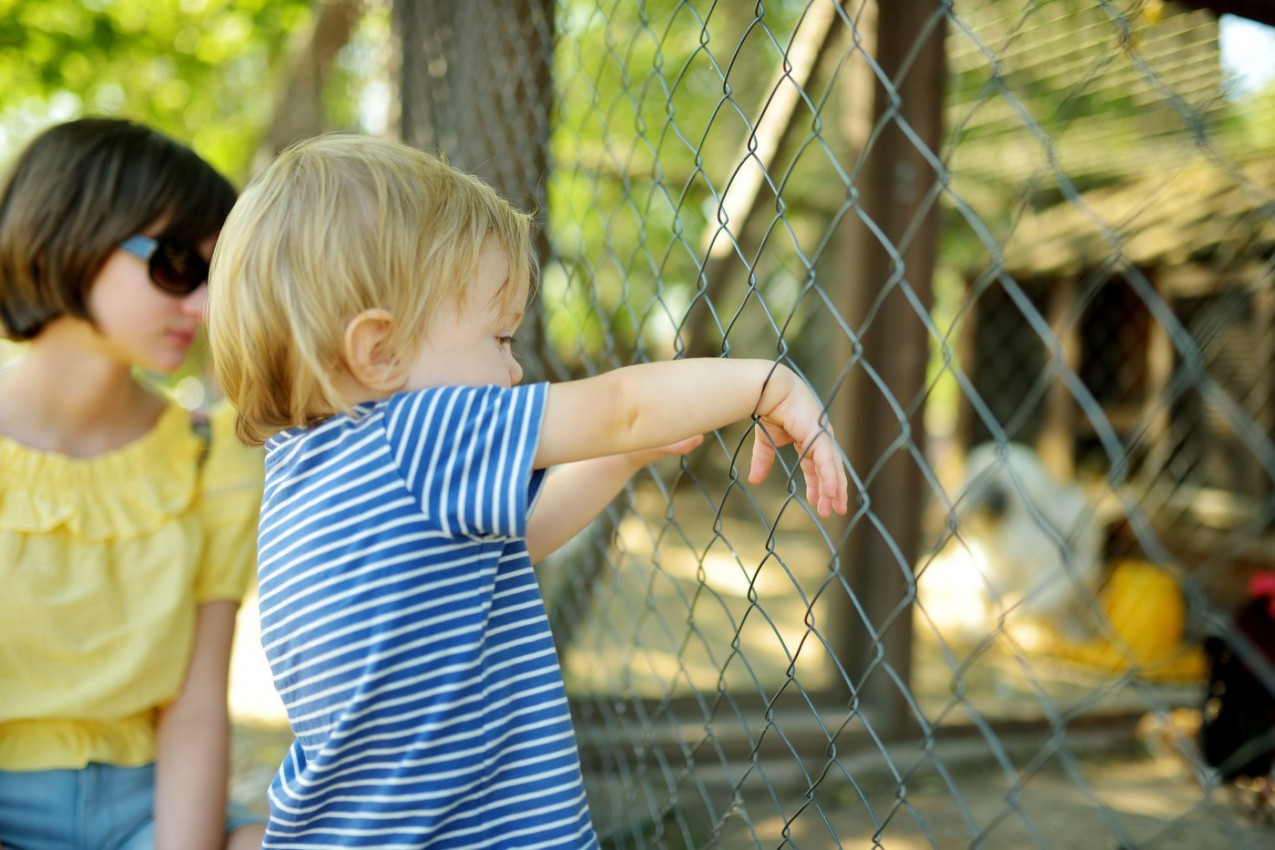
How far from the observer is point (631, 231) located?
1055 cm

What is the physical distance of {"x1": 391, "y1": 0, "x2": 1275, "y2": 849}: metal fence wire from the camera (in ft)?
4.52

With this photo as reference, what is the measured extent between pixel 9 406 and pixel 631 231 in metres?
9.06

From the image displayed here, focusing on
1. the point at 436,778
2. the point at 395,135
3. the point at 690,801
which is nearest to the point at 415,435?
the point at 436,778

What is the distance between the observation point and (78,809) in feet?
5.42

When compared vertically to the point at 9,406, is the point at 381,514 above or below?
above

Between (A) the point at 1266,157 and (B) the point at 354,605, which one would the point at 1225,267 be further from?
(B) the point at 354,605

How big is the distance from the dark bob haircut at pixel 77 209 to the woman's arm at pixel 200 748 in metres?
0.58

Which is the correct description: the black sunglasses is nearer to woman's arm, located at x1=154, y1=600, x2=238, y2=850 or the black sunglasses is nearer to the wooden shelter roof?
woman's arm, located at x1=154, y1=600, x2=238, y2=850

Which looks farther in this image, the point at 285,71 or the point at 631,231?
the point at 631,231

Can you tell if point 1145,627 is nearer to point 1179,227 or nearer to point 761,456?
point 1179,227

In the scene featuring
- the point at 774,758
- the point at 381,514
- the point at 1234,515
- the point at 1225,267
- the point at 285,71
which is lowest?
the point at 1234,515

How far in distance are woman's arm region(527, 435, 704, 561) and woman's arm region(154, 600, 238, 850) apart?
0.71m

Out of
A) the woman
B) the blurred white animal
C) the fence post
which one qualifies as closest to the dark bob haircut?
the woman

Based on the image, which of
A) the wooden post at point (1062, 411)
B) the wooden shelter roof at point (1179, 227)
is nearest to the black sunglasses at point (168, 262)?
the wooden shelter roof at point (1179, 227)
